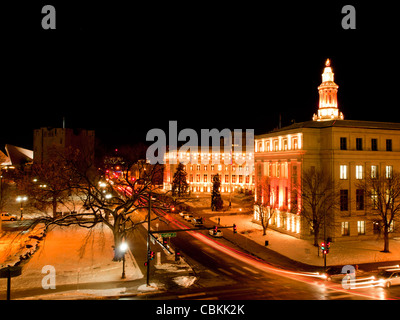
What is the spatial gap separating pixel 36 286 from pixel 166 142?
91.3 meters

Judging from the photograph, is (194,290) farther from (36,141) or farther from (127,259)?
(36,141)

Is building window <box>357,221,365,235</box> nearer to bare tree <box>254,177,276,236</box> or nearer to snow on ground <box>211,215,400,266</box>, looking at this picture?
snow on ground <box>211,215,400,266</box>

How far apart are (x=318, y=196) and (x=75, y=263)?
27.9m

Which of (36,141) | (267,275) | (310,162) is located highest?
(36,141)

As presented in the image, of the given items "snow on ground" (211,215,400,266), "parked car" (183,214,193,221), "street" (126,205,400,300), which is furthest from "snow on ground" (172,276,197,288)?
"parked car" (183,214,193,221)

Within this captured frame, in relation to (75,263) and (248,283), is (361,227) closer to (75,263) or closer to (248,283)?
(248,283)

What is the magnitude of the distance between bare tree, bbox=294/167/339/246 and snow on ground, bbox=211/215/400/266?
115 inches

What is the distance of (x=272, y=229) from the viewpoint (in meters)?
44.8

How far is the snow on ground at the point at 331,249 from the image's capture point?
30031 mm

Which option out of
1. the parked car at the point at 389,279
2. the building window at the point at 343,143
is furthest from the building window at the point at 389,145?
the parked car at the point at 389,279

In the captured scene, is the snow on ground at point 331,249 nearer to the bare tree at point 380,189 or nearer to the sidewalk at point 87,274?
the bare tree at point 380,189

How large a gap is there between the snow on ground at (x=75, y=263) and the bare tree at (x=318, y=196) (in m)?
21.6

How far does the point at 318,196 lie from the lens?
37594mm
